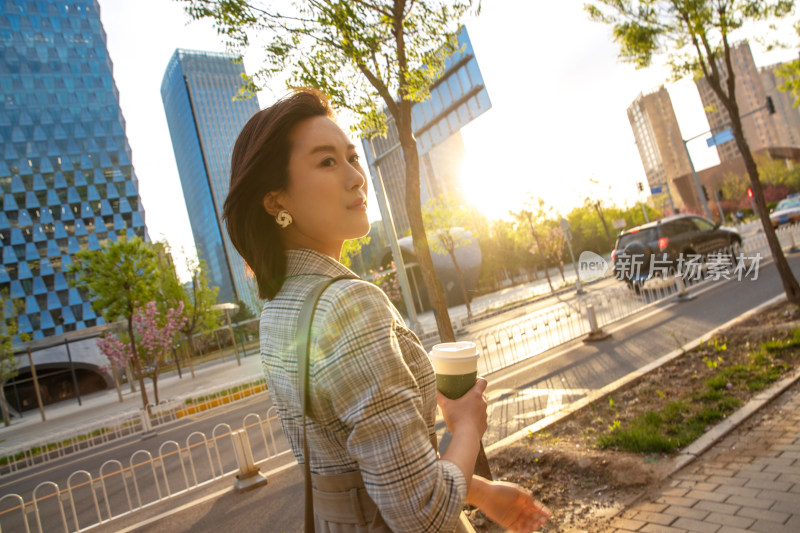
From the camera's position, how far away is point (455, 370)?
134 centimetres

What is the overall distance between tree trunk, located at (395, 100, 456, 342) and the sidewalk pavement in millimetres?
1976

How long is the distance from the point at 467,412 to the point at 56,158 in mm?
71117

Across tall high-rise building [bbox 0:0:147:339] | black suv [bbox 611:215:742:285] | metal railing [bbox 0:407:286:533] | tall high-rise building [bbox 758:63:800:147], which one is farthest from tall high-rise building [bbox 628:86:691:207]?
metal railing [bbox 0:407:286:533]

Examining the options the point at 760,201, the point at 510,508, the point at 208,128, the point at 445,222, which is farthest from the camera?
the point at 208,128

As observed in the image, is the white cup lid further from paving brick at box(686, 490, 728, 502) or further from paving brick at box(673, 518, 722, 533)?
paving brick at box(686, 490, 728, 502)

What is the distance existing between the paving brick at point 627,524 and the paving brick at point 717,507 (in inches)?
16.0

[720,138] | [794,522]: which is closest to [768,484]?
[794,522]

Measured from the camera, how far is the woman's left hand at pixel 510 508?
1.44 meters

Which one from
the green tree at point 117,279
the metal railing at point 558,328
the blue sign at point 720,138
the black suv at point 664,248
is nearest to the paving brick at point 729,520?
the metal railing at point 558,328

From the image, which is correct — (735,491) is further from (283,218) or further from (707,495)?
(283,218)

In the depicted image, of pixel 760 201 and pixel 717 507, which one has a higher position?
pixel 760 201

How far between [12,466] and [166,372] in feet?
104

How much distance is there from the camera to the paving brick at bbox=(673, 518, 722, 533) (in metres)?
2.89

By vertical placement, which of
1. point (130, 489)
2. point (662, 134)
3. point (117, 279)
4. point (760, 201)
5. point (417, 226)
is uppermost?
point (662, 134)
